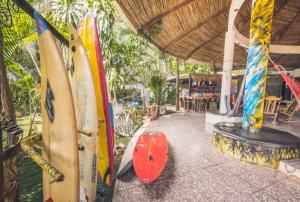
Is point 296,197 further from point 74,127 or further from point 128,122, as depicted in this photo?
point 128,122

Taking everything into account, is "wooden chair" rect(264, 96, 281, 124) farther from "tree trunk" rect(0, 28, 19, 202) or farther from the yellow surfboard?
"tree trunk" rect(0, 28, 19, 202)

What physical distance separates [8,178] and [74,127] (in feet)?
4.08

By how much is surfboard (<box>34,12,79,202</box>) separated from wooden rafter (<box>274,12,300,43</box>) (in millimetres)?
7270

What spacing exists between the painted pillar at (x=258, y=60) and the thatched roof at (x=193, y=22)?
0.94 metres

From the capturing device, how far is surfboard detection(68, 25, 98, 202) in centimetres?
168

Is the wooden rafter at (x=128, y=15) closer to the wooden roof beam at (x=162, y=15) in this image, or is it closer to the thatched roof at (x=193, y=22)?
the thatched roof at (x=193, y=22)

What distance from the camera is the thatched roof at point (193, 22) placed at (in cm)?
434

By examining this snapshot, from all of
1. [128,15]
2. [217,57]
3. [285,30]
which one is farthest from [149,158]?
[217,57]

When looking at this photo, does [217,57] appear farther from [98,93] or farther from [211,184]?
[98,93]

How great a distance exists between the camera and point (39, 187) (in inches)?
119

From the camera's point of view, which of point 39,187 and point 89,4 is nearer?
point 39,187

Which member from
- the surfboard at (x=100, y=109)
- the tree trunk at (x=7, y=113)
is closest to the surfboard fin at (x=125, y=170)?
the surfboard at (x=100, y=109)

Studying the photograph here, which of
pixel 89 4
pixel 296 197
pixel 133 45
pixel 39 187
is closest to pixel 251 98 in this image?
pixel 296 197

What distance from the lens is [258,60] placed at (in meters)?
2.98
